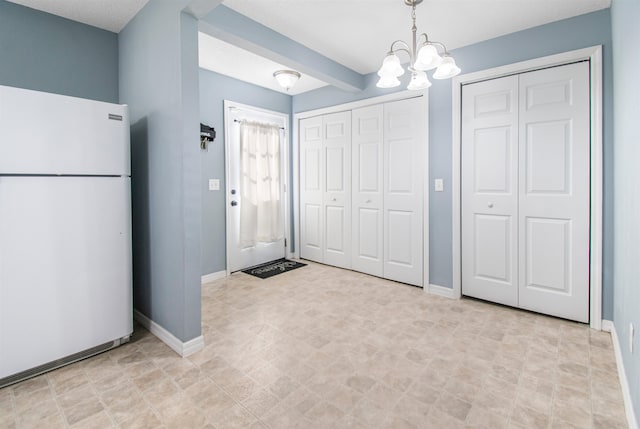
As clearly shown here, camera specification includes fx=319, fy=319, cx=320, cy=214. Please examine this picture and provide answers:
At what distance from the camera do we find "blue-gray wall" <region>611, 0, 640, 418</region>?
1396 millimetres

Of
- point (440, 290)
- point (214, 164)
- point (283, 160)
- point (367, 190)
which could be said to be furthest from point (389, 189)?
point (214, 164)

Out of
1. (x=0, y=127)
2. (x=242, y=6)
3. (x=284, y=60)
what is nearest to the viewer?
(x=0, y=127)

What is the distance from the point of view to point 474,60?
296 cm

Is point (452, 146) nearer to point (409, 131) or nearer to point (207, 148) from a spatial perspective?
point (409, 131)

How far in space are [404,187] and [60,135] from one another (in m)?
2.99

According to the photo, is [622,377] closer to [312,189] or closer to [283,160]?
[312,189]

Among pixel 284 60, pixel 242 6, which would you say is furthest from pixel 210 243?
pixel 242 6

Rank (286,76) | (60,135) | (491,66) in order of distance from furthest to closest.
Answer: (286,76) → (491,66) → (60,135)

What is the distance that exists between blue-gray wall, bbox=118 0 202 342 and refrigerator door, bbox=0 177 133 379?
22 centimetres

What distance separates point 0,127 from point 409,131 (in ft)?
10.6

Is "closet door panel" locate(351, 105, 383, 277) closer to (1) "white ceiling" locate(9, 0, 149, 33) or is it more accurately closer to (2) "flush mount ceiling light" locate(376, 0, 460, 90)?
(2) "flush mount ceiling light" locate(376, 0, 460, 90)

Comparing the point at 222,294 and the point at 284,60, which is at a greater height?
the point at 284,60

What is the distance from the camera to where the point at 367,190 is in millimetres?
3906

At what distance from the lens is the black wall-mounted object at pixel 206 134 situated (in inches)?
141
